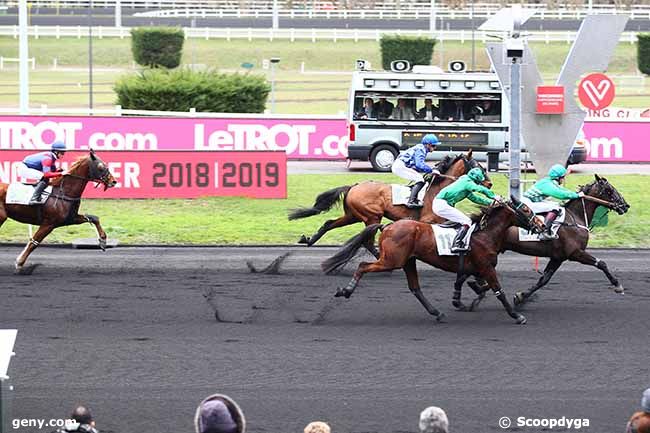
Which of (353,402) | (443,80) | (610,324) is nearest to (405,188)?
(610,324)

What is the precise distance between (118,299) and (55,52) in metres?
47.1

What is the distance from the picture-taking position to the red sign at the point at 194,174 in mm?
22094

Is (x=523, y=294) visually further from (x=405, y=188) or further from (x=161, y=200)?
(x=161, y=200)

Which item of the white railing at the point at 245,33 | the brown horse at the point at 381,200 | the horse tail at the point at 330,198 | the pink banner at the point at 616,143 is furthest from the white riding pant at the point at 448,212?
the white railing at the point at 245,33

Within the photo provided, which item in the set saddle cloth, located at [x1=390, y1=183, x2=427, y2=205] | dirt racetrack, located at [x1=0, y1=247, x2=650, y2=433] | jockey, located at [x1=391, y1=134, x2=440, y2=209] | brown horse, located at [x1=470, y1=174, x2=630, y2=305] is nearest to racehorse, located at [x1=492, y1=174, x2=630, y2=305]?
brown horse, located at [x1=470, y1=174, x2=630, y2=305]

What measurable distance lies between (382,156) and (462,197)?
14364mm

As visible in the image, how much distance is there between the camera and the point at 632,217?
2123 centimetres

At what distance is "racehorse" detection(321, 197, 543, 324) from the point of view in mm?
12930

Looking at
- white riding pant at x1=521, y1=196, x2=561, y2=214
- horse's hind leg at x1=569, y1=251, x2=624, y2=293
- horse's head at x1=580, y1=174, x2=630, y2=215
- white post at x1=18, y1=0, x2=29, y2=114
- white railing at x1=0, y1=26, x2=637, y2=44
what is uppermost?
white railing at x1=0, y1=26, x2=637, y2=44

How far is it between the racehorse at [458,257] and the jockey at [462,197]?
0.11m

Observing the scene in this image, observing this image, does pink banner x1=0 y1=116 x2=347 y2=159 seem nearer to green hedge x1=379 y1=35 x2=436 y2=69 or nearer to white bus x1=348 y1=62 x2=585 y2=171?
white bus x1=348 y1=62 x2=585 y2=171

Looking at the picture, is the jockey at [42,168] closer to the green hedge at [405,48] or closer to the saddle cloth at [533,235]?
the saddle cloth at [533,235]

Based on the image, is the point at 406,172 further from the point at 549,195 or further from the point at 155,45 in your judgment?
the point at 155,45

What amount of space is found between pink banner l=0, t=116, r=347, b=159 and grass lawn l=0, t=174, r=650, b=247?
549cm
